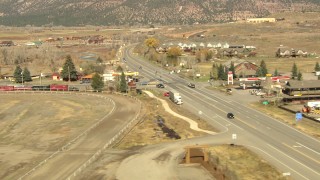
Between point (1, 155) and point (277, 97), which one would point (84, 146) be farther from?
point (277, 97)

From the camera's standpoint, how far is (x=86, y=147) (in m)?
60.3

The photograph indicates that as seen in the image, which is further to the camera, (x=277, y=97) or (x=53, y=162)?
(x=277, y=97)

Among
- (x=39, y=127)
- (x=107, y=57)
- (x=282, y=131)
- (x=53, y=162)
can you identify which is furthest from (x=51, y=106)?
(x=107, y=57)

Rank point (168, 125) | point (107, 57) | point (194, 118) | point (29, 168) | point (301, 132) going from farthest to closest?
point (107, 57) → point (194, 118) → point (168, 125) → point (301, 132) → point (29, 168)

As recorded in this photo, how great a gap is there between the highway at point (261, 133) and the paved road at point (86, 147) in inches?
521

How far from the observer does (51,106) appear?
9206cm

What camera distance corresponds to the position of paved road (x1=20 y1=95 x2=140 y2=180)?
50100 millimetres

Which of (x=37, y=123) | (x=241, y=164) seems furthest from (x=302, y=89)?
(x=37, y=123)

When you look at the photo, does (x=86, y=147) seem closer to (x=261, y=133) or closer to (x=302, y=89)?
(x=261, y=133)

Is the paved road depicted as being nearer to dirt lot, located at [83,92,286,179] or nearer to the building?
dirt lot, located at [83,92,286,179]

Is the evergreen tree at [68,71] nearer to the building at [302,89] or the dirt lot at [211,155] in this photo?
the dirt lot at [211,155]

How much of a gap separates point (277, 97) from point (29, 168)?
55.0m

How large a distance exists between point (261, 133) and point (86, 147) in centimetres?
2511

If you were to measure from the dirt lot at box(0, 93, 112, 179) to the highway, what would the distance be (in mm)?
19820
